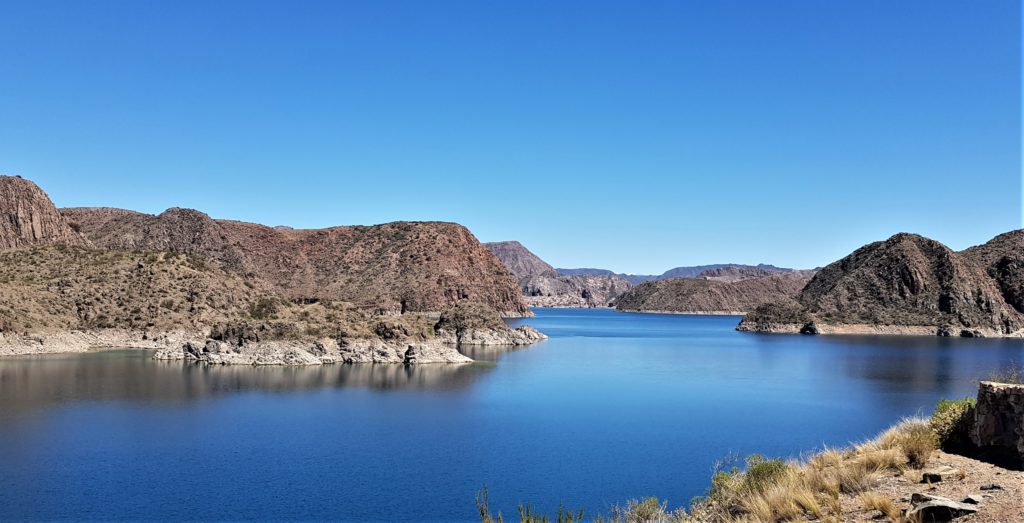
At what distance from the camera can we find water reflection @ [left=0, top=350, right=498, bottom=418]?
1719 inches

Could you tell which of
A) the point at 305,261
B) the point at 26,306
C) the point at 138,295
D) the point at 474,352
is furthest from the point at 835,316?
the point at 26,306

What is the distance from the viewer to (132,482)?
24328 millimetres

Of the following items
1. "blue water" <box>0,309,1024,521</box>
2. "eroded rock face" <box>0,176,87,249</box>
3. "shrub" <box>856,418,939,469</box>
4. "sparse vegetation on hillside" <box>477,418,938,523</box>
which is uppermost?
"eroded rock face" <box>0,176,87,249</box>

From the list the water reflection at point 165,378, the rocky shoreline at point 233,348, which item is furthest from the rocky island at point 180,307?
the water reflection at point 165,378

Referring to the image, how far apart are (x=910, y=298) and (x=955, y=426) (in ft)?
487

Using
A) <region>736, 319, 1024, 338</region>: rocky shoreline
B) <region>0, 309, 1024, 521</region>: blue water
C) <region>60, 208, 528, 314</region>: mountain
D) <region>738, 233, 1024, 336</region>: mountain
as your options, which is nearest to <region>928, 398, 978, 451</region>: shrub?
<region>0, 309, 1024, 521</region>: blue water

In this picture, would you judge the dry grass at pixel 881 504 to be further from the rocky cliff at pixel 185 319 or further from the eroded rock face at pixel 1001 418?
the rocky cliff at pixel 185 319

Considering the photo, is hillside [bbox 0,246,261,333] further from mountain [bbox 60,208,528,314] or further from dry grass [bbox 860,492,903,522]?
dry grass [bbox 860,492,903,522]

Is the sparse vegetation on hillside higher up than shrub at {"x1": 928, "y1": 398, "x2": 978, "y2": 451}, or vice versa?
shrub at {"x1": 928, "y1": 398, "x2": 978, "y2": 451}

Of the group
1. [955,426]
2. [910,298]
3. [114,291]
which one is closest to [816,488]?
[955,426]

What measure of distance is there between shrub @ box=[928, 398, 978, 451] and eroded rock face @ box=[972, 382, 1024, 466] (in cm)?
47

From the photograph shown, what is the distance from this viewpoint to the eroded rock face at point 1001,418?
14.6 meters

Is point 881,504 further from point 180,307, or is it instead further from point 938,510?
point 180,307

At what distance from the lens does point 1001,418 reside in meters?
15.2
